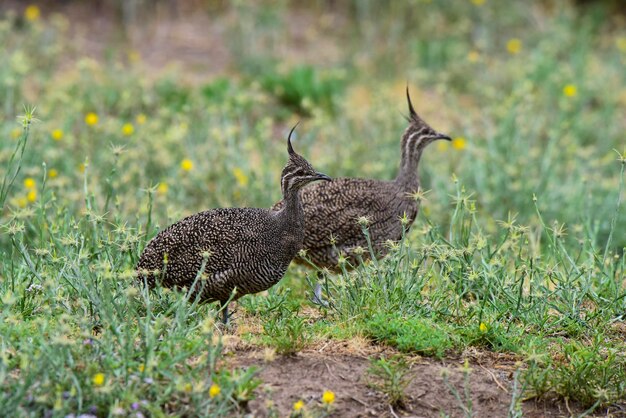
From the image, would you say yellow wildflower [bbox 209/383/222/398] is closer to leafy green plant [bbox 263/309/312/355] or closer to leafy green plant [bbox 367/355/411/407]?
leafy green plant [bbox 263/309/312/355]

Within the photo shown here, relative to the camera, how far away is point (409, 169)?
7738 millimetres

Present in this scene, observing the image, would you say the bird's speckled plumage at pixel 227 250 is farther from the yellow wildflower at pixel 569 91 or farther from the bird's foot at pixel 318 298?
the yellow wildflower at pixel 569 91

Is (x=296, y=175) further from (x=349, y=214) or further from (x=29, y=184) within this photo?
(x=29, y=184)

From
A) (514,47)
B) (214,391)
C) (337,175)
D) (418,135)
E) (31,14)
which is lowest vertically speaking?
(214,391)

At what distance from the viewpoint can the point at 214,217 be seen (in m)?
6.02

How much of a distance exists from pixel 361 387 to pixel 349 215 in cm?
219

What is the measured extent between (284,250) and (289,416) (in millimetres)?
1552

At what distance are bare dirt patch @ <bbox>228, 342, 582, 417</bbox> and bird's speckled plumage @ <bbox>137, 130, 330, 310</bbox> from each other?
738mm

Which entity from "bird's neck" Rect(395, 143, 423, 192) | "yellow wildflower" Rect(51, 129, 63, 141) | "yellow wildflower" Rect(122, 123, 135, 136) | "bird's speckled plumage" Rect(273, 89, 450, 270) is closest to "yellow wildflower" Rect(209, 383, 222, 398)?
"bird's speckled plumage" Rect(273, 89, 450, 270)

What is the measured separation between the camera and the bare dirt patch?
484 centimetres

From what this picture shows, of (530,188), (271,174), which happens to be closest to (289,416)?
(271,174)

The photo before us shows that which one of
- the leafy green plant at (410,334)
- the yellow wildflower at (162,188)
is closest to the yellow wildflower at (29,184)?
the yellow wildflower at (162,188)

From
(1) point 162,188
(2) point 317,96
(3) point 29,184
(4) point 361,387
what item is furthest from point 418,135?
(2) point 317,96

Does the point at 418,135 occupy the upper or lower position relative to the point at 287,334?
upper
